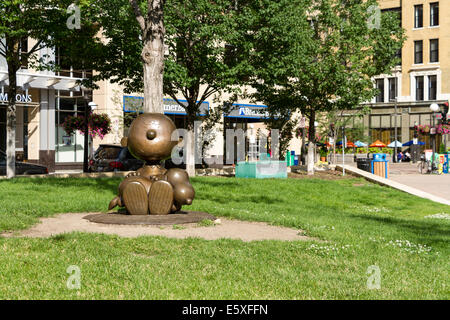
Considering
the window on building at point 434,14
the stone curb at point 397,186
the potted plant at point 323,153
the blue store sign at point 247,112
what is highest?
the window on building at point 434,14

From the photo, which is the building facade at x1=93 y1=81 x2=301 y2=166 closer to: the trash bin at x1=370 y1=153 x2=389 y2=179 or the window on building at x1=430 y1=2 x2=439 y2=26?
the trash bin at x1=370 y1=153 x2=389 y2=179

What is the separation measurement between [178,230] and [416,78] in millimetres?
58630

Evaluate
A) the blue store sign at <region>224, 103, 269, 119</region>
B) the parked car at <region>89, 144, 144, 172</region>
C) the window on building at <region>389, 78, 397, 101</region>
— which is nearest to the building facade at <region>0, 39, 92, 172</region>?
the parked car at <region>89, 144, 144, 172</region>

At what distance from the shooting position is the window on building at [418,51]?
62.1 metres

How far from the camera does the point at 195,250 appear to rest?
23.8 feet

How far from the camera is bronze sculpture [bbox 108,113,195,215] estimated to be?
9812 mm

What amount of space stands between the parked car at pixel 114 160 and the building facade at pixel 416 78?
43676mm

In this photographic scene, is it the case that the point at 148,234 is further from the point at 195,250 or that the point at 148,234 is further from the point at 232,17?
the point at 232,17

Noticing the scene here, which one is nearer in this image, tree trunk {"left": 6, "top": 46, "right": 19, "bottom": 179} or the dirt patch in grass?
the dirt patch in grass

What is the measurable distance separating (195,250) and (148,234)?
4.36 ft

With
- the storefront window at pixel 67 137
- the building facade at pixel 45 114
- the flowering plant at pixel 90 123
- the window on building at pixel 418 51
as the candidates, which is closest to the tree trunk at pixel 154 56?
the flowering plant at pixel 90 123

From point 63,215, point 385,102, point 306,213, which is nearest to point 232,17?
point 306,213

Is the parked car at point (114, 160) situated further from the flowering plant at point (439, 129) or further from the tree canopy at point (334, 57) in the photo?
the flowering plant at point (439, 129)
